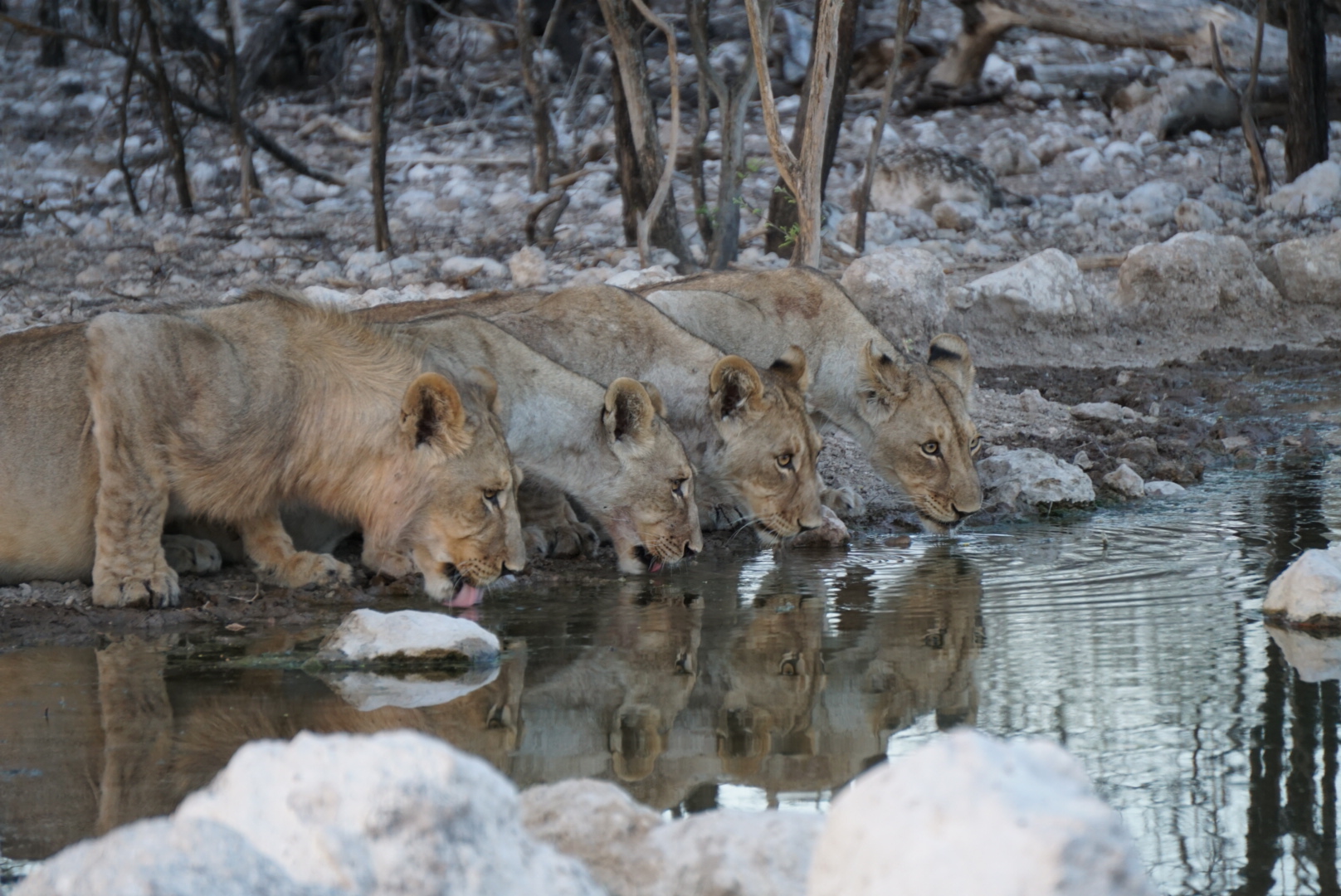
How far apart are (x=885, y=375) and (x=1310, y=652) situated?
3000 mm

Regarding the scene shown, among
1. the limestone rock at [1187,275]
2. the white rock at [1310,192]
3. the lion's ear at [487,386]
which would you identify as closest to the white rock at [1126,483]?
the lion's ear at [487,386]

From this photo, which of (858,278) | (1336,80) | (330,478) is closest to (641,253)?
(858,278)

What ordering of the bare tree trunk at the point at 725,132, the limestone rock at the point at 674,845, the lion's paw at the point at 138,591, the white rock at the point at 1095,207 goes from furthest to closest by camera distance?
the white rock at the point at 1095,207 < the bare tree trunk at the point at 725,132 < the lion's paw at the point at 138,591 < the limestone rock at the point at 674,845

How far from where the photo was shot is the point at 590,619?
5.17m

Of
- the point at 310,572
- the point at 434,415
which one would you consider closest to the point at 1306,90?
the point at 434,415

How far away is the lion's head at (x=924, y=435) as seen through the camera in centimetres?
686

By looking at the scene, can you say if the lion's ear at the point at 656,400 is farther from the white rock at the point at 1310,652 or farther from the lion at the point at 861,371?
the white rock at the point at 1310,652

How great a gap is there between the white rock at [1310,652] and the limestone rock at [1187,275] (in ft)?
23.3

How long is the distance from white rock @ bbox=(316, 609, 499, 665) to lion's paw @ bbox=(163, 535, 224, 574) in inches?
57.5

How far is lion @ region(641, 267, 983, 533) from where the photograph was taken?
6930mm

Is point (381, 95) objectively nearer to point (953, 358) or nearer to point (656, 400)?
point (953, 358)

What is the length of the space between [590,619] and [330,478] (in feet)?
3.73

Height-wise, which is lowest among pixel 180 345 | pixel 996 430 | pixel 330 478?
pixel 996 430

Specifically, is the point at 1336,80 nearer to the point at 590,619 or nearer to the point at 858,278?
the point at 858,278
